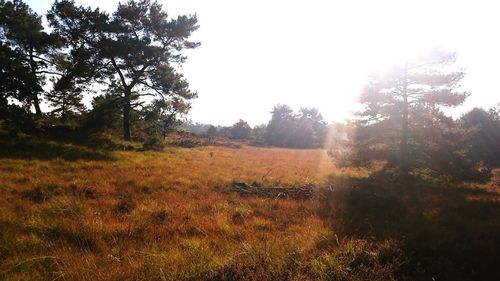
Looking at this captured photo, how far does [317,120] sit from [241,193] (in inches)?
3433

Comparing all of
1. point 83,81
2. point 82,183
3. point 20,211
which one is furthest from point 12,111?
point 20,211

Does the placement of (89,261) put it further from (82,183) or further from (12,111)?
(12,111)

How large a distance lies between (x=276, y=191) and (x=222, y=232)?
591cm

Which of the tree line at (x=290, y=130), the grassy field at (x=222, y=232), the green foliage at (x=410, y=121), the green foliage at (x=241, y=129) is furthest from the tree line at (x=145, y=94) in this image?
the green foliage at (x=241, y=129)

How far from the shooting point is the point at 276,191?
13.1m

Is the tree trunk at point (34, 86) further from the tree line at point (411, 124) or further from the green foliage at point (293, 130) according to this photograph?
the green foliage at point (293, 130)

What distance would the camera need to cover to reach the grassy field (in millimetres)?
5004

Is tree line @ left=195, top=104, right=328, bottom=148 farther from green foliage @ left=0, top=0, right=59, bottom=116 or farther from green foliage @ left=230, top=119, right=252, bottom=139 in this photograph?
green foliage @ left=0, top=0, right=59, bottom=116

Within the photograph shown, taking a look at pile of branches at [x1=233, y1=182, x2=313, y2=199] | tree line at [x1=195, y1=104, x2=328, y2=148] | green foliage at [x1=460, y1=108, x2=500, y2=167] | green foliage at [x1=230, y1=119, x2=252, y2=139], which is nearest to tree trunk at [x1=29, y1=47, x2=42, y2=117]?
pile of branches at [x1=233, y1=182, x2=313, y2=199]

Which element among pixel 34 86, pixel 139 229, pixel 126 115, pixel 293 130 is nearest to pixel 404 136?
pixel 139 229

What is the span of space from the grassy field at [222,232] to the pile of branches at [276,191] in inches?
19.1

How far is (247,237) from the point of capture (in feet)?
23.1

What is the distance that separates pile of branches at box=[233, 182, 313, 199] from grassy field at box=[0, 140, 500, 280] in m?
0.49

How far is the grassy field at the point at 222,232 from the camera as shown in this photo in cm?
500
